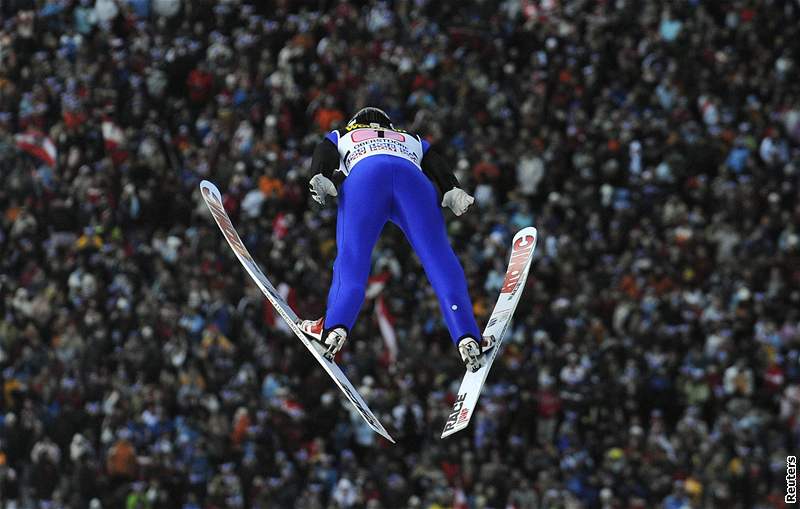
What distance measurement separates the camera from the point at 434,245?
11.4 metres

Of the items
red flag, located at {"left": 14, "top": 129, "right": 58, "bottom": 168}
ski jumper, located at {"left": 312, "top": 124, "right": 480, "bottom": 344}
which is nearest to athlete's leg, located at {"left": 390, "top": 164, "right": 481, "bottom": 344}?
ski jumper, located at {"left": 312, "top": 124, "right": 480, "bottom": 344}

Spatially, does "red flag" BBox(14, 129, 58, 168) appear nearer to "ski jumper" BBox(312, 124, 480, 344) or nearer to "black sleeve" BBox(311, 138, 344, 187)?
"ski jumper" BBox(312, 124, 480, 344)

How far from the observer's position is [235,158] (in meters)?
23.2

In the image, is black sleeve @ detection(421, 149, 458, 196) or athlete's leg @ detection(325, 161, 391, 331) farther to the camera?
black sleeve @ detection(421, 149, 458, 196)

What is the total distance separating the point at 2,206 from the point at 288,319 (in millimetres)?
12273

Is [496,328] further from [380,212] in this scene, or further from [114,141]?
[114,141]

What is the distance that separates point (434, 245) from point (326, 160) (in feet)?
3.05

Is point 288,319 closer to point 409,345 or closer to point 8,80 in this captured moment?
point 409,345

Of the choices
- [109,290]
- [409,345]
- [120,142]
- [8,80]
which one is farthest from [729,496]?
[8,80]

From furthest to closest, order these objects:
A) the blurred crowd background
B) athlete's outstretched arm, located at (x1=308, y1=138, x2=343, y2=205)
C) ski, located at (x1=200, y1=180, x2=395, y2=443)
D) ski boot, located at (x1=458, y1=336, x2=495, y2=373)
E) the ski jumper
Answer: the blurred crowd background, ski, located at (x1=200, y1=180, x2=395, y2=443), ski boot, located at (x1=458, y1=336, x2=495, y2=373), the ski jumper, athlete's outstretched arm, located at (x1=308, y1=138, x2=343, y2=205)

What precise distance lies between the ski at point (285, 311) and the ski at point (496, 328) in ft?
1.76

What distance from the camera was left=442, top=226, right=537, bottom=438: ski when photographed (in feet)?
38.1

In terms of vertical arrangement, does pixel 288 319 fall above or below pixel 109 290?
above

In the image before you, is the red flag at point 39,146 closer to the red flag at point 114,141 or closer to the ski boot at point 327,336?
the red flag at point 114,141
